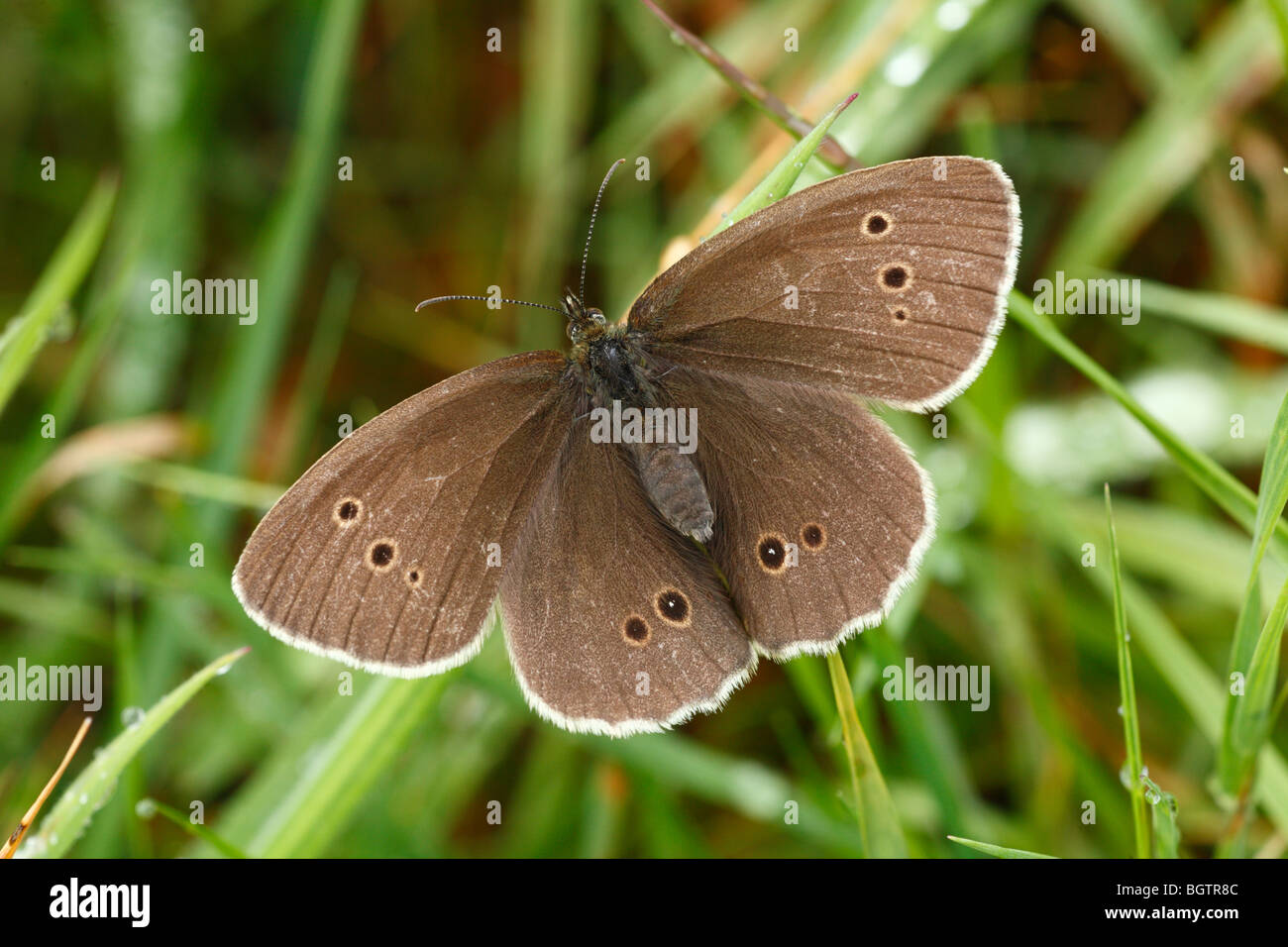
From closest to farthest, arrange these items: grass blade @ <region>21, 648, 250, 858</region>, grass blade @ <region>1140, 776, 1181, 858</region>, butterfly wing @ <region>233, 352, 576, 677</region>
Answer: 1. grass blade @ <region>1140, 776, 1181, 858</region>
2. grass blade @ <region>21, 648, 250, 858</region>
3. butterfly wing @ <region>233, 352, 576, 677</region>

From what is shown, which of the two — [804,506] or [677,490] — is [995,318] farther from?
[677,490]

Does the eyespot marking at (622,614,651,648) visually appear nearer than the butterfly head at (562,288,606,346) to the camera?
Yes

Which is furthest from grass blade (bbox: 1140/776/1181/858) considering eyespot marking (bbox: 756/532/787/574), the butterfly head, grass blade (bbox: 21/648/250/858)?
grass blade (bbox: 21/648/250/858)

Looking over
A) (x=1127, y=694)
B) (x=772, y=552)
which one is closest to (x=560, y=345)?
(x=772, y=552)

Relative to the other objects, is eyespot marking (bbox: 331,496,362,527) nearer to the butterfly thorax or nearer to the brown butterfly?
the brown butterfly
